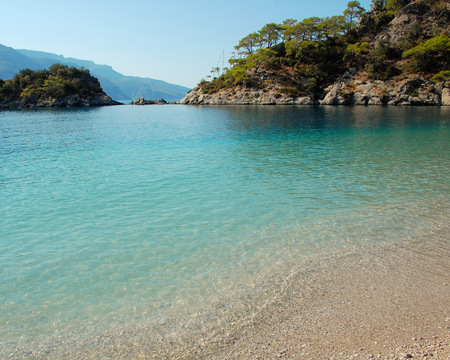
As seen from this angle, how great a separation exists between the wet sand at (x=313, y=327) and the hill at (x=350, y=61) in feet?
286

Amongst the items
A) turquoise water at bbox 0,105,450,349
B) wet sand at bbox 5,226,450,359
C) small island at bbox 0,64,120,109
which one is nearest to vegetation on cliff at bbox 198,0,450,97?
small island at bbox 0,64,120,109

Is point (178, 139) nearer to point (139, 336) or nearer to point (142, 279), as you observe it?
point (142, 279)

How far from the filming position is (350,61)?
10256 cm

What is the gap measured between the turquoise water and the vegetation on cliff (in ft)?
263

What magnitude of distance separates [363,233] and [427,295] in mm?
3517

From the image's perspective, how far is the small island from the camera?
12112 centimetres

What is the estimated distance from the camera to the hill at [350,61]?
81.8 metres

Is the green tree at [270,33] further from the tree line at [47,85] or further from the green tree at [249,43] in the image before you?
the tree line at [47,85]

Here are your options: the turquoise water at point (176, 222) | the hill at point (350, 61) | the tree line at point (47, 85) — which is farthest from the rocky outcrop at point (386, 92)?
the tree line at point (47, 85)

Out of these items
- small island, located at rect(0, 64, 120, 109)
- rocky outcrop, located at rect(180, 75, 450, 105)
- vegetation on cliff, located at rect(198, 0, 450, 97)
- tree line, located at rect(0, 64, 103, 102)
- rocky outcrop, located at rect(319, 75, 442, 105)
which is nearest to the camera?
rocky outcrop, located at rect(319, 75, 442, 105)

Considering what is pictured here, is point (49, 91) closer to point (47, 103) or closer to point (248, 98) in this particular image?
point (47, 103)

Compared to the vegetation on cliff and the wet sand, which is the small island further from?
the wet sand

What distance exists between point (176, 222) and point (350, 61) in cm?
11073

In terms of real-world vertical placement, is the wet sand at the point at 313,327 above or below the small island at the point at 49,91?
below
